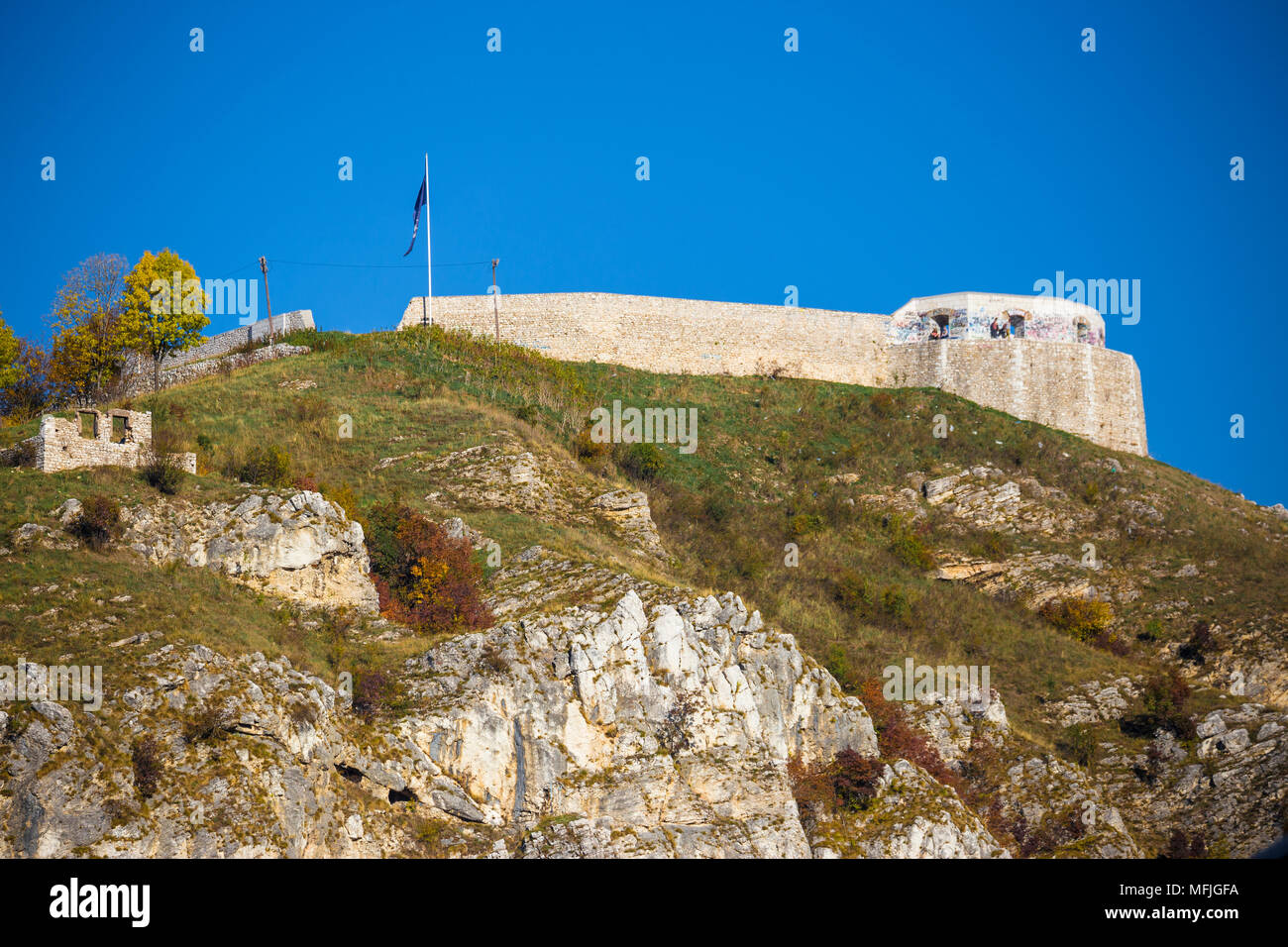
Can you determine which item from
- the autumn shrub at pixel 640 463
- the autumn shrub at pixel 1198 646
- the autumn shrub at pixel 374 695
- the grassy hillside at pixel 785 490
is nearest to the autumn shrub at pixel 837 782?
the grassy hillside at pixel 785 490

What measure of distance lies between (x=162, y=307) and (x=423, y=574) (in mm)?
28512

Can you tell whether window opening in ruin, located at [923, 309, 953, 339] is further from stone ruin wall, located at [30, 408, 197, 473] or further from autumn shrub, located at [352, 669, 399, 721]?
autumn shrub, located at [352, 669, 399, 721]

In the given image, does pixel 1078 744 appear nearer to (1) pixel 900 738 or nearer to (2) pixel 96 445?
(1) pixel 900 738

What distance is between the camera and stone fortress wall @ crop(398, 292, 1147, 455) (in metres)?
63.3

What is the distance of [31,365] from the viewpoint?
5078 cm

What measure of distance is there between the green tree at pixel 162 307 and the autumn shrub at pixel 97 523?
26.0m

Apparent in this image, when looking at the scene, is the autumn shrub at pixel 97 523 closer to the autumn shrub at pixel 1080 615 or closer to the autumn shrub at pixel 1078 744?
the autumn shrub at pixel 1078 744

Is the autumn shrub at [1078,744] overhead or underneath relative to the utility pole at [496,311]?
underneath

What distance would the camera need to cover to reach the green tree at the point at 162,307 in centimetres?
5416

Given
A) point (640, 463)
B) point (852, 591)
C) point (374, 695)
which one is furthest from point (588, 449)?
point (374, 695)

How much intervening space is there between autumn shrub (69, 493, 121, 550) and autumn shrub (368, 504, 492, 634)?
6.47 metres

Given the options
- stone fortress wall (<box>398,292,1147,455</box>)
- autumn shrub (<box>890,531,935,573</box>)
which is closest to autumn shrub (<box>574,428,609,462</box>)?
autumn shrub (<box>890,531,935,573</box>)

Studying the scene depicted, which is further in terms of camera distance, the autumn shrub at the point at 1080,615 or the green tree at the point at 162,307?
the green tree at the point at 162,307

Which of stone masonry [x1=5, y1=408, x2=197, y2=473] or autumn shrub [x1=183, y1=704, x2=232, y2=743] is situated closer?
autumn shrub [x1=183, y1=704, x2=232, y2=743]
